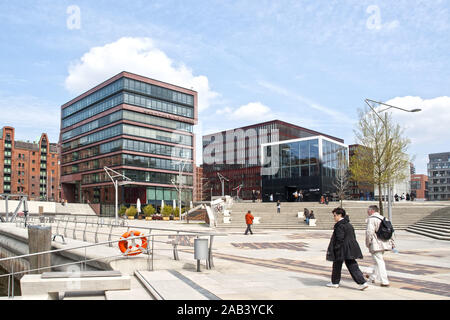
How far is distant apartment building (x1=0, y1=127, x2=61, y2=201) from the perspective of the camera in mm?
124625

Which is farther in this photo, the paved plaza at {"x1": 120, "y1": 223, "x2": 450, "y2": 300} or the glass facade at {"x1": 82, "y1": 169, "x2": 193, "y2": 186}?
the glass facade at {"x1": 82, "y1": 169, "x2": 193, "y2": 186}

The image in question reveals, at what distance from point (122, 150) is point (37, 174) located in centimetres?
7213

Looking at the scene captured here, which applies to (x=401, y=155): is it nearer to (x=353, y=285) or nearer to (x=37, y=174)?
(x=353, y=285)

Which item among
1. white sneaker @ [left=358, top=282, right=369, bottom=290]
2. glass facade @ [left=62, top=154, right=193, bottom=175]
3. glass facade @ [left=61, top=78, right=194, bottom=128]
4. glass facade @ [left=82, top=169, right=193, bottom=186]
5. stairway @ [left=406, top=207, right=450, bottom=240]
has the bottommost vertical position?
stairway @ [left=406, top=207, right=450, bottom=240]

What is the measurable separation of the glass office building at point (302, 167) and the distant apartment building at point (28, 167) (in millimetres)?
81661

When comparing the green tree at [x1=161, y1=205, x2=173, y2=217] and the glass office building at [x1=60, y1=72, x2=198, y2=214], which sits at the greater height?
the glass office building at [x1=60, y1=72, x2=198, y2=214]

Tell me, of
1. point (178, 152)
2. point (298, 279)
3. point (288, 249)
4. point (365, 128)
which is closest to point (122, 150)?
point (178, 152)

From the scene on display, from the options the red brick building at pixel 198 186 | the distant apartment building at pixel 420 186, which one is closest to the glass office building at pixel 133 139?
the red brick building at pixel 198 186

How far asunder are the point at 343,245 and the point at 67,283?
5.51 metres

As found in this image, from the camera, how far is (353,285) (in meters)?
8.27

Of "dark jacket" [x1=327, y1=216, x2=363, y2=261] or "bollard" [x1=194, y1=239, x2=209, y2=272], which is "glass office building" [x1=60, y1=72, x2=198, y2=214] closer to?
"bollard" [x1=194, y1=239, x2=209, y2=272]

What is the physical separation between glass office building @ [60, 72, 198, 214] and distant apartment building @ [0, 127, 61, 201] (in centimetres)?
4504

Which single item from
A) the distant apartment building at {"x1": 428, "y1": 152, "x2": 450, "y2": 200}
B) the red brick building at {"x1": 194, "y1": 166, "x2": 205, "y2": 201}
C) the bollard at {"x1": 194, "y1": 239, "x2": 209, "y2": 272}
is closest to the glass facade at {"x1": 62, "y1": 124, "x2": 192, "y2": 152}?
the bollard at {"x1": 194, "y1": 239, "x2": 209, "y2": 272}

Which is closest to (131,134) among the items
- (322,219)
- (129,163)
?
(129,163)
